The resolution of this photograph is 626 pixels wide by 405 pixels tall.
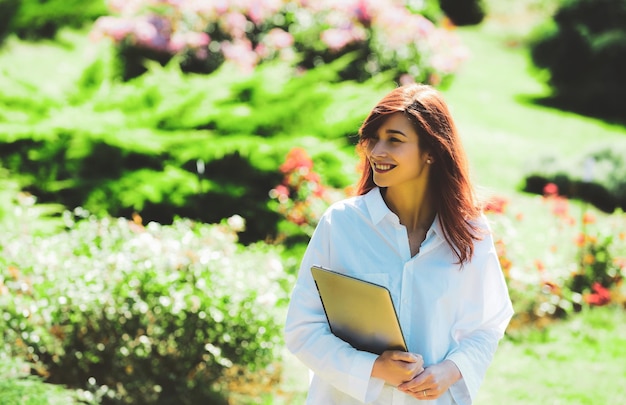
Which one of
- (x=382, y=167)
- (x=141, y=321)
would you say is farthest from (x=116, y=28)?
(x=382, y=167)

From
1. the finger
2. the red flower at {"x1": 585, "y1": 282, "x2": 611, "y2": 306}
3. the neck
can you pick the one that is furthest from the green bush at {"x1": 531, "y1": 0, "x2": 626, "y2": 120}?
the finger

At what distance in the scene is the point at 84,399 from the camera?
3.85 meters

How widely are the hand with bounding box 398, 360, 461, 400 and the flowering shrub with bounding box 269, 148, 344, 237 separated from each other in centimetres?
376

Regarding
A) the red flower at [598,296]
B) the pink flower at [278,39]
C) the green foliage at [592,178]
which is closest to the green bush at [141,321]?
the red flower at [598,296]

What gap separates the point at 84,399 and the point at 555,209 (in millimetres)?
3623

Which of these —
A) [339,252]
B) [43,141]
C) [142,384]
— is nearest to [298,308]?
[339,252]

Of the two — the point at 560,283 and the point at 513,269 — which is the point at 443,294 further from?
the point at 560,283

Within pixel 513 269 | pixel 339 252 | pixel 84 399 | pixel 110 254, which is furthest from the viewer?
pixel 513 269

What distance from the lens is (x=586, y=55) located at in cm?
1392

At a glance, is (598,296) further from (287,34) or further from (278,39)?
(287,34)

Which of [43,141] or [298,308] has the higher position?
[298,308]

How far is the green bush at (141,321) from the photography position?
153 inches

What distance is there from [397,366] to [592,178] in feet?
22.8

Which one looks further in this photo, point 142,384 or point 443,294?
point 142,384
